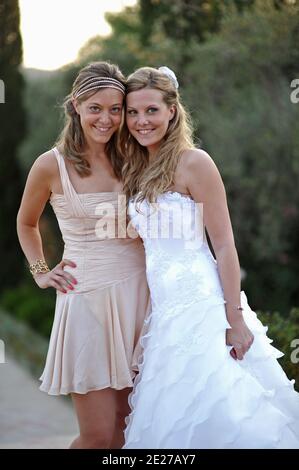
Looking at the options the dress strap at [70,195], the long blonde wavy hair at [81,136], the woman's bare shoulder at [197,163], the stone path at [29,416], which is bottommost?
the stone path at [29,416]

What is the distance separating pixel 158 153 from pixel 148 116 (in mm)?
174

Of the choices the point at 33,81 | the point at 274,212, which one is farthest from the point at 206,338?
the point at 33,81

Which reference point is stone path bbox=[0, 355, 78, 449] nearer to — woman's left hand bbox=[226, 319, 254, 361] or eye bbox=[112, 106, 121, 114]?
woman's left hand bbox=[226, 319, 254, 361]

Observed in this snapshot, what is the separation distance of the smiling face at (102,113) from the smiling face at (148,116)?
0.25ft

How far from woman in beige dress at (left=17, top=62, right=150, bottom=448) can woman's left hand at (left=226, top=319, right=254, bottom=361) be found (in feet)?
1.80

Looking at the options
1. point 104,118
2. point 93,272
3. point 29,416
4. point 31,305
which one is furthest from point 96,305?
point 31,305

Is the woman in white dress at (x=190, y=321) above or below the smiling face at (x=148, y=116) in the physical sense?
below

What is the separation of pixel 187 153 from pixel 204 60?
586cm

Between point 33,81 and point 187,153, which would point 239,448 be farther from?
→ point 33,81

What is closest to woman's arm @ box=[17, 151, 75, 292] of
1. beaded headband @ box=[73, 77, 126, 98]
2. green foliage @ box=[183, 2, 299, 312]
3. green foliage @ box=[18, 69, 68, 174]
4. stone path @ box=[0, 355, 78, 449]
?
beaded headband @ box=[73, 77, 126, 98]

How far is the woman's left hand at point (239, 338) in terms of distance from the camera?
3254 millimetres

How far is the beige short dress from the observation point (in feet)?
11.7

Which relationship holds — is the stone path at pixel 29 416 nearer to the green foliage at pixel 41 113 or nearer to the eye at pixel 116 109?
the eye at pixel 116 109

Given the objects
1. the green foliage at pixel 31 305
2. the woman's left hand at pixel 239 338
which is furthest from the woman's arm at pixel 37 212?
the green foliage at pixel 31 305
